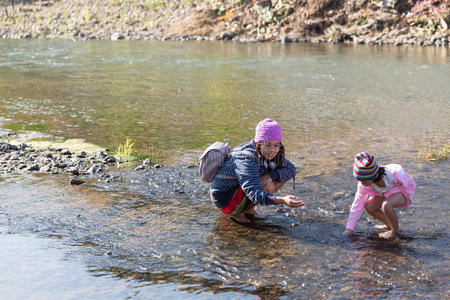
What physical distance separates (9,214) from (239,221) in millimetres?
2620

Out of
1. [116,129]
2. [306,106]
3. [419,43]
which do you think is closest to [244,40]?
[419,43]

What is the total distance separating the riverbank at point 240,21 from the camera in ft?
92.5

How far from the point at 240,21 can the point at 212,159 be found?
31.3 meters

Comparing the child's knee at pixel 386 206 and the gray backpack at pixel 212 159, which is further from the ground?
the gray backpack at pixel 212 159

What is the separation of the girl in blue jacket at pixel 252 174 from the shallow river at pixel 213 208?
291 millimetres

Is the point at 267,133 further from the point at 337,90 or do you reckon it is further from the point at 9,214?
the point at 337,90

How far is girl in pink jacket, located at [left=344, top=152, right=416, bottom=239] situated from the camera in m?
4.71

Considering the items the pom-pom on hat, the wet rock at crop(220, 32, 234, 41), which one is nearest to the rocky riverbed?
the pom-pom on hat

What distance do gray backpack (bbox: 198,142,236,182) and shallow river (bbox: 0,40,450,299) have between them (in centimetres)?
59

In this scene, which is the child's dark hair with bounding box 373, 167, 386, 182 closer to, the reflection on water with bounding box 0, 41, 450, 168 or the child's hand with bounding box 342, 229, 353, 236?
the child's hand with bounding box 342, 229, 353, 236

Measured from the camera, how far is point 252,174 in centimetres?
497

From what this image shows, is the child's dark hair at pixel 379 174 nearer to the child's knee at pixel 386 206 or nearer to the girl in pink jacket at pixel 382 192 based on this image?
Answer: the girl in pink jacket at pixel 382 192

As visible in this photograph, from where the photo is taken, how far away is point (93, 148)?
8.52m

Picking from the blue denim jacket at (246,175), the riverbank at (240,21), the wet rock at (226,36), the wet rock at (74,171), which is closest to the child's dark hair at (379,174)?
the blue denim jacket at (246,175)
